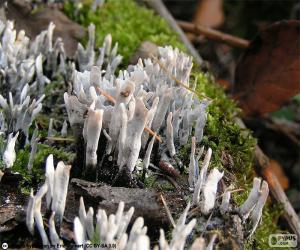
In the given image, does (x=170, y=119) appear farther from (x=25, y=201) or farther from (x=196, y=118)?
(x=25, y=201)

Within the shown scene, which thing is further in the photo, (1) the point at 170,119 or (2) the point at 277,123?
(2) the point at 277,123

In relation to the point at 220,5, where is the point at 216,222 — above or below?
below

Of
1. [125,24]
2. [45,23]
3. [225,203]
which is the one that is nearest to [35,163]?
[225,203]

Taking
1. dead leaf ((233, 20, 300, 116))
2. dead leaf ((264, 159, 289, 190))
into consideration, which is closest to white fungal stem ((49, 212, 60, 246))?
dead leaf ((233, 20, 300, 116))

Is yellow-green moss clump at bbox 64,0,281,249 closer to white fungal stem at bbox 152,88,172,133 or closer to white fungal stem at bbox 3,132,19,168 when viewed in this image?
white fungal stem at bbox 152,88,172,133

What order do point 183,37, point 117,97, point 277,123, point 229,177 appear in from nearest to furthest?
1. point 117,97
2. point 229,177
3. point 183,37
4. point 277,123

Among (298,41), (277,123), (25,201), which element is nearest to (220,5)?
(277,123)
